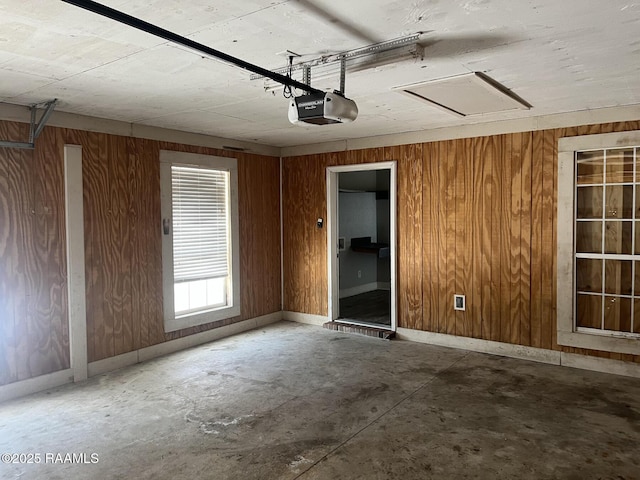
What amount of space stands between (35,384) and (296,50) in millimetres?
3697

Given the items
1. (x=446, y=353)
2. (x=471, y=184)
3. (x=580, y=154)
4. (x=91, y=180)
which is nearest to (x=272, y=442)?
(x=446, y=353)

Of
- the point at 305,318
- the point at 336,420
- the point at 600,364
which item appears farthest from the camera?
the point at 305,318

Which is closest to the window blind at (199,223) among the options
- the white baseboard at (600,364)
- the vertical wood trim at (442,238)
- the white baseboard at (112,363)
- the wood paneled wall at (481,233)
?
the white baseboard at (112,363)

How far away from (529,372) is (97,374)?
4.28 meters

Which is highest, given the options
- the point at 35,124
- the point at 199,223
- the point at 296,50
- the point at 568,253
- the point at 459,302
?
the point at 296,50

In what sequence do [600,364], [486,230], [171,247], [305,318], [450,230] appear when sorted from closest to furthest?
1. [600,364]
2. [486,230]
3. [171,247]
4. [450,230]
5. [305,318]

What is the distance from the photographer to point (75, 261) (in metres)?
4.29

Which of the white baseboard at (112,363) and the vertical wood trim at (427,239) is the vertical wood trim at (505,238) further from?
the white baseboard at (112,363)

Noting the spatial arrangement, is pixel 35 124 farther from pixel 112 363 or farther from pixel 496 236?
pixel 496 236

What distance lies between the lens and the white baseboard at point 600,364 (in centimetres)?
425

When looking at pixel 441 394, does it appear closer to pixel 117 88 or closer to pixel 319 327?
pixel 319 327

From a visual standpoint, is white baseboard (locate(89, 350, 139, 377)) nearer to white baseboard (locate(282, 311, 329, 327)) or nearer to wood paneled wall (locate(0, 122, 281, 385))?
wood paneled wall (locate(0, 122, 281, 385))

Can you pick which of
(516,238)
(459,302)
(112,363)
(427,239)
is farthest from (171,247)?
(516,238)

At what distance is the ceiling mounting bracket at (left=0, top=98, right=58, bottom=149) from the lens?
387 cm
